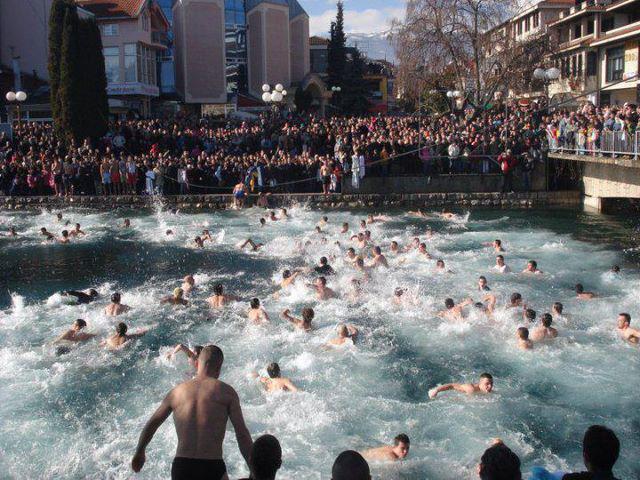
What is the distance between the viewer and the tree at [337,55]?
6619cm

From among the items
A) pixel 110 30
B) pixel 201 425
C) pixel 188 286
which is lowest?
pixel 188 286

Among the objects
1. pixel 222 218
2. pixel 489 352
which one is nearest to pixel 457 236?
pixel 222 218

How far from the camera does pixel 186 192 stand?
29.1 m

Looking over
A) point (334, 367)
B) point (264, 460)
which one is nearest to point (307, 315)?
point (334, 367)

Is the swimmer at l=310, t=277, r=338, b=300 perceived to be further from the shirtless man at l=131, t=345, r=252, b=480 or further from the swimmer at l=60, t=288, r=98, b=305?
the shirtless man at l=131, t=345, r=252, b=480

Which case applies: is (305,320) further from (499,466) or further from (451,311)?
(499,466)

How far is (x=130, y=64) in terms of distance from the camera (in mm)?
43625

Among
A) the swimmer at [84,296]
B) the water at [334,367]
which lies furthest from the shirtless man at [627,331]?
the swimmer at [84,296]

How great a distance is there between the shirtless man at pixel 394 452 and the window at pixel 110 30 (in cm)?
4073

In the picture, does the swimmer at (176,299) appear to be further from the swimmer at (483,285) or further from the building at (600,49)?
the building at (600,49)

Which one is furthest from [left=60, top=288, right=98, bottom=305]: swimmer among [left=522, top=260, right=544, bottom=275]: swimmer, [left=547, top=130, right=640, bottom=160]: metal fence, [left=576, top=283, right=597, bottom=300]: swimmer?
[left=547, top=130, right=640, bottom=160]: metal fence

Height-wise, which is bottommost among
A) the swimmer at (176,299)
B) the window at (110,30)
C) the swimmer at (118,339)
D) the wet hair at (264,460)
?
the swimmer at (118,339)

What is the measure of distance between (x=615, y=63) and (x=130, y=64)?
102 ft

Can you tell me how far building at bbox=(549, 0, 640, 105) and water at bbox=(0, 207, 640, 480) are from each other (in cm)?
2692
